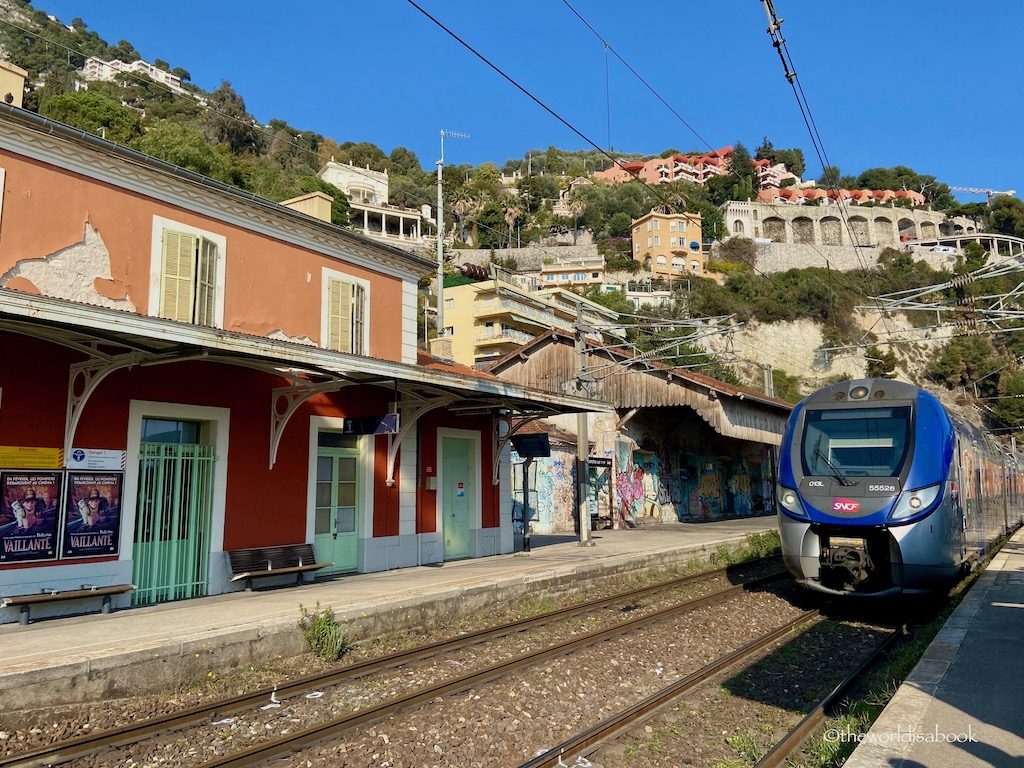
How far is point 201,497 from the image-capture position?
33.4 ft

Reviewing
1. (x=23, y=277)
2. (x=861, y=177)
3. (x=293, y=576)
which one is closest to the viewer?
(x=23, y=277)

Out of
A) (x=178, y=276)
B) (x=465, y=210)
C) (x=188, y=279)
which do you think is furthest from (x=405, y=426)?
(x=465, y=210)

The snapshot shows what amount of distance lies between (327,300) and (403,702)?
26.6 feet

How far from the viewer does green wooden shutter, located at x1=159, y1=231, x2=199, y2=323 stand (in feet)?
34.0

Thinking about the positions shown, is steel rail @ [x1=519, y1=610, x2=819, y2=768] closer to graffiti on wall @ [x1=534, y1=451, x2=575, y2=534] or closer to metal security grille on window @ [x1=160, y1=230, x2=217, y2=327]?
metal security grille on window @ [x1=160, y1=230, x2=217, y2=327]

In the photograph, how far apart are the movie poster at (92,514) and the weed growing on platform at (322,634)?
2.99 meters

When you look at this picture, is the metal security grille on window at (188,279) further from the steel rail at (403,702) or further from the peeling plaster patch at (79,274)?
the steel rail at (403,702)

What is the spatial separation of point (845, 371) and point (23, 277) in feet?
214

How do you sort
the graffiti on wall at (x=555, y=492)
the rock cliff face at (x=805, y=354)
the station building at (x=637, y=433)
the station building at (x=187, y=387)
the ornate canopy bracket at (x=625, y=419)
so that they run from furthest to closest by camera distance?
the rock cliff face at (x=805, y=354), the ornate canopy bracket at (x=625, y=419), the station building at (x=637, y=433), the graffiti on wall at (x=555, y=492), the station building at (x=187, y=387)

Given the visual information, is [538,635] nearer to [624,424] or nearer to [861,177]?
[624,424]

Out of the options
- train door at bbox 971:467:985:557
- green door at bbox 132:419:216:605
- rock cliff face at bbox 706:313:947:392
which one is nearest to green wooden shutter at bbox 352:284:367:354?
green door at bbox 132:419:216:605

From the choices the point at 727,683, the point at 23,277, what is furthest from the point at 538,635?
the point at 23,277

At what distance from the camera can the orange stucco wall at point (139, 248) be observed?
8898 millimetres

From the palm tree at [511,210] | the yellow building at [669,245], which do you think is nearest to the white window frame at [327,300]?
the yellow building at [669,245]
